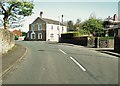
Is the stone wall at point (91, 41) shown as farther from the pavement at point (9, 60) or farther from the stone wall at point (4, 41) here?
the pavement at point (9, 60)

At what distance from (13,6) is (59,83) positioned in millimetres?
25876

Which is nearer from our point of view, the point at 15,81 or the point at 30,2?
the point at 15,81

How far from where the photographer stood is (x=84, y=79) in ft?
34.2

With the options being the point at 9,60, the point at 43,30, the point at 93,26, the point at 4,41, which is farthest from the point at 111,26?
the point at 9,60

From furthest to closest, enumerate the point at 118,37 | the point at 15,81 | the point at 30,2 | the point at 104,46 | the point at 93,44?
1. the point at 93,44
2. the point at 104,46
3. the point at 30,2
4. the point at 118,37
5. the point at 15,81

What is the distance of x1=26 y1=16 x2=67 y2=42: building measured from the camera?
85.8m

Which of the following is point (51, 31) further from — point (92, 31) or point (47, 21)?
point (92, 31)

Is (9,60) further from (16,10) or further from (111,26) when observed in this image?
(111,26)

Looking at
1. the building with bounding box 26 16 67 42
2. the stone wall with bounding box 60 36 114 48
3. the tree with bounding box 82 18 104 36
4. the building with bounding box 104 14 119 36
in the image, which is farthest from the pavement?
the building with bounding box 26 16 67 42

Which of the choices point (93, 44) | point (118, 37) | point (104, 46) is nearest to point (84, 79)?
point (118, 37)

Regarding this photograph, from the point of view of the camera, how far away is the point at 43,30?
86.2m

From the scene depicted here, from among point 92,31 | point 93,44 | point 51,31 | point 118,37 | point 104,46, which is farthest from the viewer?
point 51,31

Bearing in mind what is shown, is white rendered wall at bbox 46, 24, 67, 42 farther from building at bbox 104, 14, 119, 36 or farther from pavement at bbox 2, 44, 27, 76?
pavement at bbox 2, 44, 27, 76

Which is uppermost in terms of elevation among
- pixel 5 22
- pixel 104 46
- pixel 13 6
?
pixel 13 6
